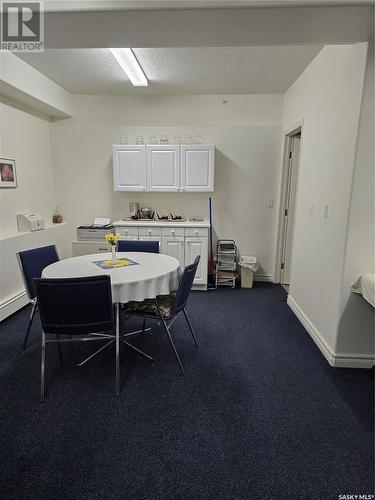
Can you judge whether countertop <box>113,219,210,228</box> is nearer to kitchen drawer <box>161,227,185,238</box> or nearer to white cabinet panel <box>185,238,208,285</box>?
kitchen drawer <box>161,227,185,238</box>

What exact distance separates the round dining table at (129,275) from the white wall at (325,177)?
4.54 ft

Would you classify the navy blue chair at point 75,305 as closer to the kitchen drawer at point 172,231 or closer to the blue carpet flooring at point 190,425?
the blue carpet flooring at point 190,425

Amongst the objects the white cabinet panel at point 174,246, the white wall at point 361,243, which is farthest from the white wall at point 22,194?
the white wall at point 361,243

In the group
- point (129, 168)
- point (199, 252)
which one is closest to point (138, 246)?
point (199, 252)

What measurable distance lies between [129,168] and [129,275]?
2414 millimetres

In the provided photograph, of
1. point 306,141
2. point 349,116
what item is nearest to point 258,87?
point 306,141

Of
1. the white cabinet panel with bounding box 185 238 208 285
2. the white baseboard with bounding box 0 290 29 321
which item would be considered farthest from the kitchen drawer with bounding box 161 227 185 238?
the white baseboard with bounding box 0 290 29 321

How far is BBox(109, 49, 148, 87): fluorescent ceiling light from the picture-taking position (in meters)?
2.93

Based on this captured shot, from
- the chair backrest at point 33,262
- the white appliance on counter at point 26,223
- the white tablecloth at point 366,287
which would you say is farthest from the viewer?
the white appliance on counter at point 26,223

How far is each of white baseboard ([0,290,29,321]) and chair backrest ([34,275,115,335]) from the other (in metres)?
1.54

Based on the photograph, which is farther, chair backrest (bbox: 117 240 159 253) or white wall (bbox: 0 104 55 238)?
white wall (bbox: 0 104 55 238)

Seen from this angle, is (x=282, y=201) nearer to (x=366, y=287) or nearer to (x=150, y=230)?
(x=150, y=230)

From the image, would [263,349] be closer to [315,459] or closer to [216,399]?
[216,399]

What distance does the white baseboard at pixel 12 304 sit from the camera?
3239mm
